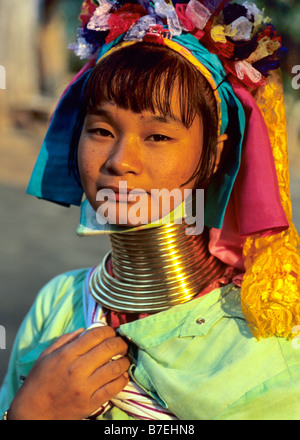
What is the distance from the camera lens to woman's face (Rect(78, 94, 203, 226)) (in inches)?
67.6

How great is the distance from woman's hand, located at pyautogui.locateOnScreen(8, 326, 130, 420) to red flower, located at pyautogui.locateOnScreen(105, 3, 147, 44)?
980mm

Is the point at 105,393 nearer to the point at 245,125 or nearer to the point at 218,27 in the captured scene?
the point at 245,125

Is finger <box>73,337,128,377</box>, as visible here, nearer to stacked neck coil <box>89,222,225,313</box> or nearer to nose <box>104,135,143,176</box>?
stacked neck coil <box>89,222,225,313</box>

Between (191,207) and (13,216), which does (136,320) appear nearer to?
(191,207)

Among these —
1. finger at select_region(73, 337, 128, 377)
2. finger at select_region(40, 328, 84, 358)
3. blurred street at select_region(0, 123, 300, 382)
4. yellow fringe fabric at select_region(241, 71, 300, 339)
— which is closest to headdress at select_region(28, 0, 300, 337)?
yellow fringe fabric at select_region(241, 71, 300, 339)

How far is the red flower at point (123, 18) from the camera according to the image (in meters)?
1.83

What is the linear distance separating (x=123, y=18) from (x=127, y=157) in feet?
1.62

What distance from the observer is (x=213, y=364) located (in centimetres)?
173

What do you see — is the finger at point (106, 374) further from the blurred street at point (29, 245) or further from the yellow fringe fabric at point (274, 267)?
the blurred street at point (29, 245)

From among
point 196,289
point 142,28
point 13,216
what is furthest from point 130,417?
point 13,216

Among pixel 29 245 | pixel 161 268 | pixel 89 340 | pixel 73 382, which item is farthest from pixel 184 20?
pixel 29 245

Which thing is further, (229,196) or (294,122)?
(294,122)

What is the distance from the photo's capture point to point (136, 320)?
191 centimetres

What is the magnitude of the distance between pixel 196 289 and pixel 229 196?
0.33 meters
